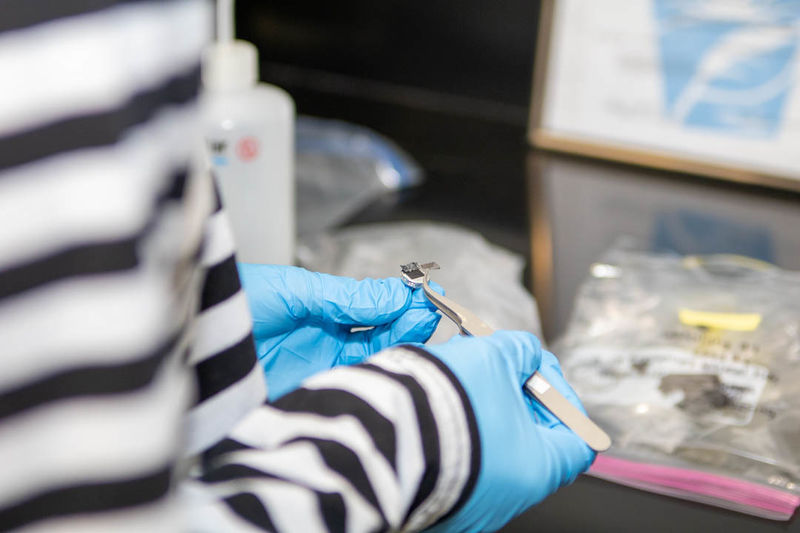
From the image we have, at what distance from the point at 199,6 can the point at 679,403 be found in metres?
0.55

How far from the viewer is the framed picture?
1.03 meters

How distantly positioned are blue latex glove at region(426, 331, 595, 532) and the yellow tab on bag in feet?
1.20

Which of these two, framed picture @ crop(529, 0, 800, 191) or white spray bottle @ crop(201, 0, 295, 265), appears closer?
white spray bottle @ crop(201, 0, 295, 265)

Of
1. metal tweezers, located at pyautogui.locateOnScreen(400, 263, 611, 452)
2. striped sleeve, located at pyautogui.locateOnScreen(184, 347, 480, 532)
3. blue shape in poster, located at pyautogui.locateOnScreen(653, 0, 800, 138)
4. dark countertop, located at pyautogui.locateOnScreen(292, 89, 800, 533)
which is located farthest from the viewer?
blue shape in poster, located at pyautogui.locateOnScreen(653, 0, 800, 138)

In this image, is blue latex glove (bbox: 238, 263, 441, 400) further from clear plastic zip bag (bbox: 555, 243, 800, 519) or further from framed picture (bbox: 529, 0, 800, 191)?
framed picture (bbox: 529, 0, 800, 191)

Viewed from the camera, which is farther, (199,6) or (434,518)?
(434,518)

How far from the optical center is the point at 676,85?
1.08m

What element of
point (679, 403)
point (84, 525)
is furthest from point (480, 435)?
point (679, 403)

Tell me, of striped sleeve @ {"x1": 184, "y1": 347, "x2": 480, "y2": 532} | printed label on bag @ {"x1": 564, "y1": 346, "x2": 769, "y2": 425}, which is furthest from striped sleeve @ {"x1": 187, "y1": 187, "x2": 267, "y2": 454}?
printed label on bag @ {"x1": 564, "y1": 346, "x2": 769, "y2": 425}

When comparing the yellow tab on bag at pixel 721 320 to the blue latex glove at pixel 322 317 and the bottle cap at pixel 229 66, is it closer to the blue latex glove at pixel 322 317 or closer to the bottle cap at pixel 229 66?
the blue latex glove at pixel 322 317

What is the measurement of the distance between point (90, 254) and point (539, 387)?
1.00 ft

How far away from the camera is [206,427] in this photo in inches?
14.5

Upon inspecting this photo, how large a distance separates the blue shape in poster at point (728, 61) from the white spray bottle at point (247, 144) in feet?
1.84

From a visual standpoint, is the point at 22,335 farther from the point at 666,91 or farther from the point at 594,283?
the point at 666,91
